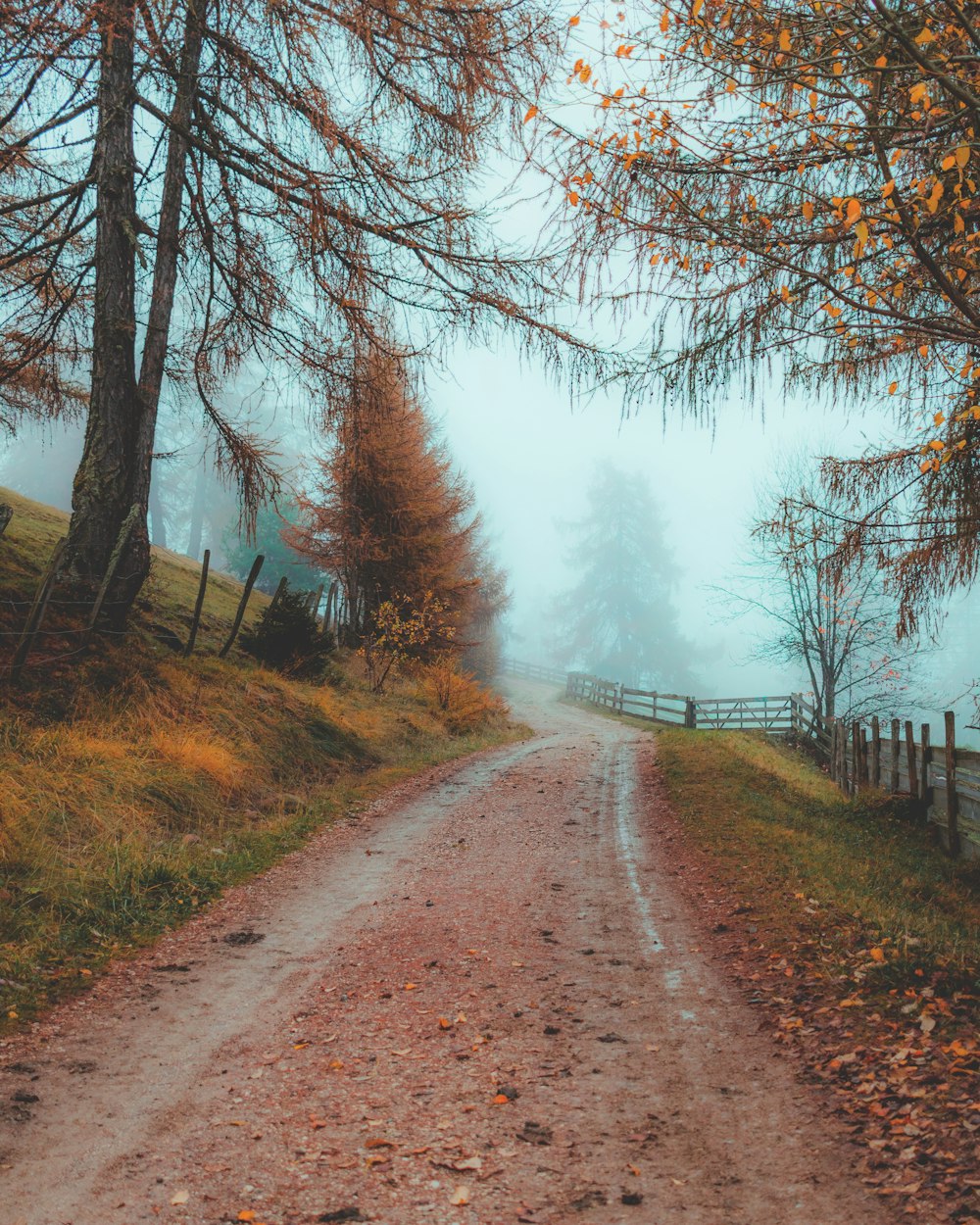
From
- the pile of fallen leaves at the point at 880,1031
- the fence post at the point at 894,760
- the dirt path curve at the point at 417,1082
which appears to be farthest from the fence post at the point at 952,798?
the dirt path curve at the point at 417,1082

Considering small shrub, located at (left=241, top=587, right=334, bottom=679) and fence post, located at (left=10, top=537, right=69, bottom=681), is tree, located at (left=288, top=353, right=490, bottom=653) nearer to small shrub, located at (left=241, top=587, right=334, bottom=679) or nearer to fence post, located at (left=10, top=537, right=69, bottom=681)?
small shrub, located at (left=241, top=587, right=334, bottom=679)

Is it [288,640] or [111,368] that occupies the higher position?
[111,368]

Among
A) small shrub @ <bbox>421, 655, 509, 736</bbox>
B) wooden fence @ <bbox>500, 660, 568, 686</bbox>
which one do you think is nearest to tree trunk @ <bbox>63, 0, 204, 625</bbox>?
small shrub @ <bbox>421, 655, 509, 736</bbox>

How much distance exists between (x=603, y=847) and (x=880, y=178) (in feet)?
20.0

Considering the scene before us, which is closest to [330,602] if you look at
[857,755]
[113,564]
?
[113,564]

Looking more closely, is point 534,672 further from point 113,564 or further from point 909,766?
point 113,564

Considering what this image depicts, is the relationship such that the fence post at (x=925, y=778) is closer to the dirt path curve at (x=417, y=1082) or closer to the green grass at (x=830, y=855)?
the green grass at (x=830, y=855)

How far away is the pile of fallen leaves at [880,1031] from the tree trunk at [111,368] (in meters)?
7.82

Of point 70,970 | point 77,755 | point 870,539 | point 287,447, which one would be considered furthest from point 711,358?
point 287,447

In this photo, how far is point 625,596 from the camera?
48.8 m

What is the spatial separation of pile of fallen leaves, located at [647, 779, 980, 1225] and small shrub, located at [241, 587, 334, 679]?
915cm

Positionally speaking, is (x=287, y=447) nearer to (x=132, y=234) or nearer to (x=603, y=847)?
(x=132, y=234)

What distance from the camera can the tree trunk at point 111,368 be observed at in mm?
8812

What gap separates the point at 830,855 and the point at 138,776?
671cm
